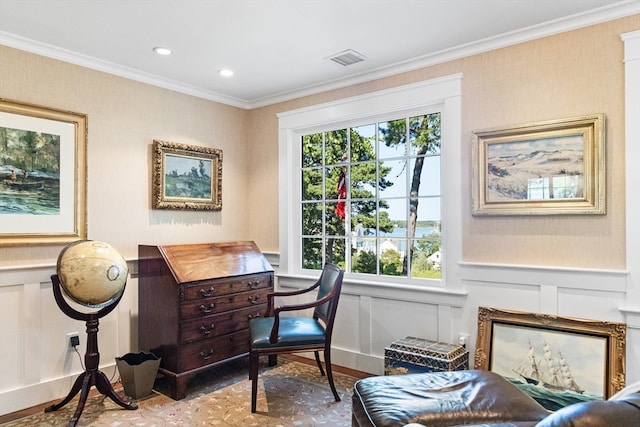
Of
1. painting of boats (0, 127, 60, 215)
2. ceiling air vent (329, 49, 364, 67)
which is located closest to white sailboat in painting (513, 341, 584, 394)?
ceiling air vent (329, 49, 364, 67)

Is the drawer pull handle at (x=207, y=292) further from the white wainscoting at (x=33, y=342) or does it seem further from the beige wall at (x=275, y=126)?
the white wainscoting at (x=33, y=342)

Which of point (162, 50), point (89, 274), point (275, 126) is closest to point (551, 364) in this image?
point (89, 274)

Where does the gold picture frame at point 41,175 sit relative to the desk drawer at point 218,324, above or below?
above

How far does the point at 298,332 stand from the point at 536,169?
75.0 inches

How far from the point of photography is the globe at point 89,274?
2570 millimetres

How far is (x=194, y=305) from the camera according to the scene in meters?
3.05

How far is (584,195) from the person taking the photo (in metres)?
2.49

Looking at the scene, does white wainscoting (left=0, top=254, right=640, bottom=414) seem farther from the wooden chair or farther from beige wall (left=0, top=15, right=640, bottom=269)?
the wooden chair

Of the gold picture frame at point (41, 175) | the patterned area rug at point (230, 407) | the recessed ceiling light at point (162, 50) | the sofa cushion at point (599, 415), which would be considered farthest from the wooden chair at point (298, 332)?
the recessed ceiling light at point (162, 50)

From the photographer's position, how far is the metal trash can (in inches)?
115

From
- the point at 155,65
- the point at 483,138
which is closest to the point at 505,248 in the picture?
the point at 483,138

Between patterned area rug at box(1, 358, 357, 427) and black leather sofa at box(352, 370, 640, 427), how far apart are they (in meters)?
0.78

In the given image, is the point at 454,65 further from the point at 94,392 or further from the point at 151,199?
the point at 94,392

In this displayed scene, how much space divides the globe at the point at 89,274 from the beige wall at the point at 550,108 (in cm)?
238
